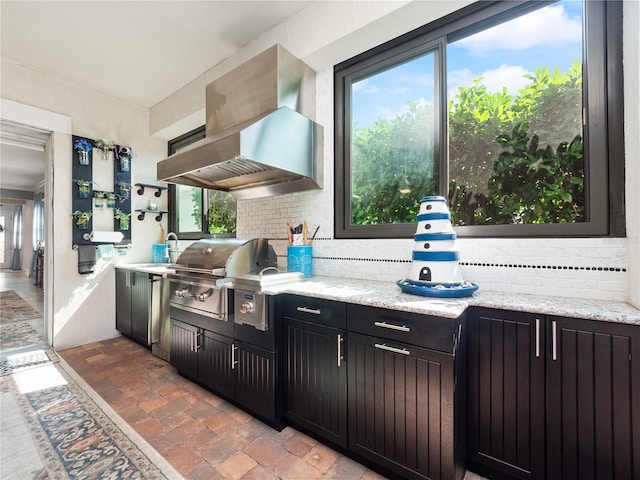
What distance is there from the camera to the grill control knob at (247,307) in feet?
6.11

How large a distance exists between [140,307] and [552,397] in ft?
11.6

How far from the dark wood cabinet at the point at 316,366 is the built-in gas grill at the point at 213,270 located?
53cm

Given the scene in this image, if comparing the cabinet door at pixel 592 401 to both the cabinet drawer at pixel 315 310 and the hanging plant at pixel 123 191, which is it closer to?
the cabinet drawer at pixel 315 310

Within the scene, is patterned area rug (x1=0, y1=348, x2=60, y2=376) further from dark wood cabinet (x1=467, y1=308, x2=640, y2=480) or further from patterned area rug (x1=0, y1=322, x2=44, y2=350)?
dark wood cabinet (x1=467, y1=308, x2=640, y2=480)

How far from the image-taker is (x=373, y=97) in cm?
234

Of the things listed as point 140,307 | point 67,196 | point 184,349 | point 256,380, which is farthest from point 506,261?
point 67,196

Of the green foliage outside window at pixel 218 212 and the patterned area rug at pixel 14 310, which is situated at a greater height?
the green foliage outside window at pixel 218 212

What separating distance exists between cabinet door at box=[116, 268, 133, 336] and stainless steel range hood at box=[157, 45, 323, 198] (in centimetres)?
165

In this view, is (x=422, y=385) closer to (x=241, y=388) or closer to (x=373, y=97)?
(x=241, y=388)

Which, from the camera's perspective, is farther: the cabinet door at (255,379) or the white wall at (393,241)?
the cabinet door at (255,379)

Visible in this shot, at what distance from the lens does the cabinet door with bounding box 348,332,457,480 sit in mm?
1244

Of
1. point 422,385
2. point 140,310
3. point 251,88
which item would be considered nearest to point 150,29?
point 251,88

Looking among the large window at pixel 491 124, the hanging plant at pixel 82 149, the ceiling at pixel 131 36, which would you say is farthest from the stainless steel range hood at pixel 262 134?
the hanging plant at pixel 82 149

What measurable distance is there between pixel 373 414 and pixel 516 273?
3.61ft
